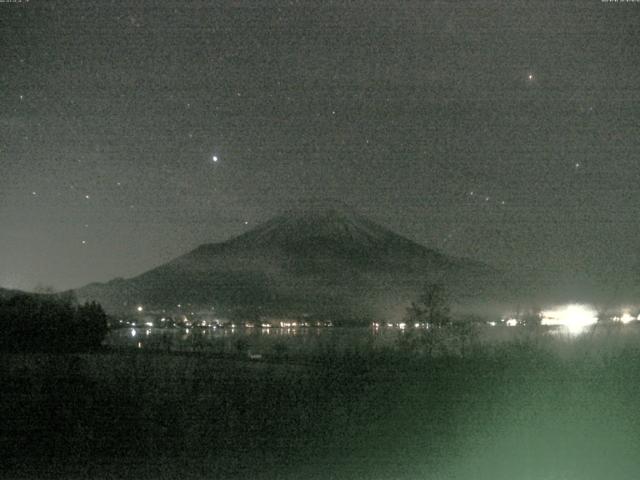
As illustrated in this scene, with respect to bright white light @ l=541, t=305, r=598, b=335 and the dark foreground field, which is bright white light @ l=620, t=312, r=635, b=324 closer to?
bright white light @ l=541, t=305, r=598, b=335

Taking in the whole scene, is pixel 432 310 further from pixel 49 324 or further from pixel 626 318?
pixel 49 324

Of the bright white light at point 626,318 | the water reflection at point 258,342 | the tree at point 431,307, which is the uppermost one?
the tree at point 431,307

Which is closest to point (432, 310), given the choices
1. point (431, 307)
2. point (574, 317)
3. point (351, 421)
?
point (431, 307)

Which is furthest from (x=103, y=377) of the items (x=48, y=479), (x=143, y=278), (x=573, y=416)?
(x=143, y=278)

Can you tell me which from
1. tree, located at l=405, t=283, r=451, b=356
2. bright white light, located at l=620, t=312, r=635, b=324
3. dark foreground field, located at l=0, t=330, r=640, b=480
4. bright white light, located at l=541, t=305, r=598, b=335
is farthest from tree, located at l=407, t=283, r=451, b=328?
dark foreground field, located at l=0, t=330, r=640, b=480

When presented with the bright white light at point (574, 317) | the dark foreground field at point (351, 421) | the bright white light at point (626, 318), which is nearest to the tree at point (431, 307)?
the bright white light at point (574, 317)

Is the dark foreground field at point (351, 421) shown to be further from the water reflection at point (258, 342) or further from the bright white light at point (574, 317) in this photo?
the bright white light at point (574, 317)

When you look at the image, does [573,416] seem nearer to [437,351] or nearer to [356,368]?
[356,368]
